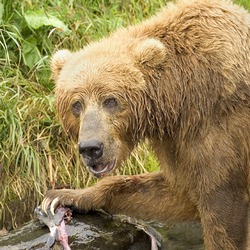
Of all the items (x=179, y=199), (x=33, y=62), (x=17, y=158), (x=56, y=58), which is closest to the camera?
(x=56, y=58)

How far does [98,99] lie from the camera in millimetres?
5422

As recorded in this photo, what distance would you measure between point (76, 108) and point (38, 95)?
2.28 meters

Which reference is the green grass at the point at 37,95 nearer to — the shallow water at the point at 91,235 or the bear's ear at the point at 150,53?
the shallow water at the point at 91,235

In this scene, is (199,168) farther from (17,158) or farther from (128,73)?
(17,158)

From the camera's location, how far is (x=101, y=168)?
545 cm

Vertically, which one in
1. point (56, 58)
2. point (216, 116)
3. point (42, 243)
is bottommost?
point (42, 243)

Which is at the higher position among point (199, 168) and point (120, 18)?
point (120, 18)

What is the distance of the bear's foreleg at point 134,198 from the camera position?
6277 mm

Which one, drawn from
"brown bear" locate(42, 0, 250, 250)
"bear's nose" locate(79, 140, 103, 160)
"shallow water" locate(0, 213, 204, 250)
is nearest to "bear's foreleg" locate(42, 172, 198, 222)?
"shallow water" locate(0, 213, 204, 250)

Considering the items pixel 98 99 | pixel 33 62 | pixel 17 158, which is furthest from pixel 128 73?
pixel 33 62

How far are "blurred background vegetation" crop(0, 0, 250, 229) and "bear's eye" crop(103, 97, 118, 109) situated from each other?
1897 millimetres

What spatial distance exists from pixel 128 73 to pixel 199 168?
811 mm

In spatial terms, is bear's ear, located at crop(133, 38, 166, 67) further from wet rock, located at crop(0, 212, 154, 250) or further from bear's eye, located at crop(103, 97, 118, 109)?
wet rock, located at crop(0, 212, 154, 250)

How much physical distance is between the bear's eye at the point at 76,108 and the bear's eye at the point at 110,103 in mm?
176
